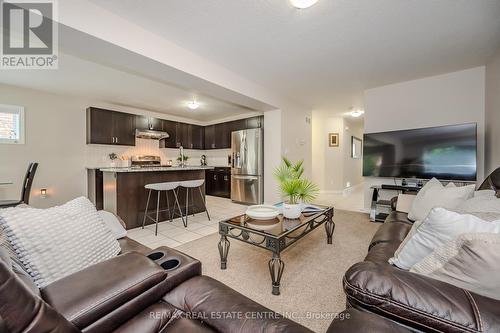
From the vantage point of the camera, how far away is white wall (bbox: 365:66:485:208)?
3.20 metres

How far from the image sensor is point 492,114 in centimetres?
285

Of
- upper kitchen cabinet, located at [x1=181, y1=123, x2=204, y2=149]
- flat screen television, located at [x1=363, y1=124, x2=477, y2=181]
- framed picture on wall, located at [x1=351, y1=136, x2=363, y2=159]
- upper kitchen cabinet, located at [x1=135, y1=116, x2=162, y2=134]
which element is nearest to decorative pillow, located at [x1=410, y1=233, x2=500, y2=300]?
flat screen television, located at [x1=363, y1=124, x2=477, y2=181]

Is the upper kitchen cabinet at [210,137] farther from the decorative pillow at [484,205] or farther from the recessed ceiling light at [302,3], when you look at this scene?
the decorative pillow at [484,205]

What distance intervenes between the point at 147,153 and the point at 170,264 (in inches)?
206

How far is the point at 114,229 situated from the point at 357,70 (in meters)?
3.70

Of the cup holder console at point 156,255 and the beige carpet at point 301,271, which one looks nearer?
the cup holder console at point 156,255

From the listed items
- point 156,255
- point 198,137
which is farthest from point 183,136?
point 156,255

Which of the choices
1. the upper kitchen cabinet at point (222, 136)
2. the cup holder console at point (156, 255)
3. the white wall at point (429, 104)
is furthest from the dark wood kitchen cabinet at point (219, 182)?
the cup holder console at point (156, 255)

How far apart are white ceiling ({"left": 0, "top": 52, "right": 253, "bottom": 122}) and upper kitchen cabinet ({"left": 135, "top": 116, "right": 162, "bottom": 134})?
0.29m

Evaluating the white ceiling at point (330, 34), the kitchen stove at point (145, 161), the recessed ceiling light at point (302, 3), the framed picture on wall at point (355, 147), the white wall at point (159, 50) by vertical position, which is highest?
the white ceiling at point (330, 34)

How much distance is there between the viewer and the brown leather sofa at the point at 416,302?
649 millimetres

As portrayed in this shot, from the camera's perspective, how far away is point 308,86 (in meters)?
3.93

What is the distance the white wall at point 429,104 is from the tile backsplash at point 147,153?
13.6 ft

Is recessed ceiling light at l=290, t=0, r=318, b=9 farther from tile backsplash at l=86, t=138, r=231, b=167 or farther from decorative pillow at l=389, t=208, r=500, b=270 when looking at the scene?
tile backsplash at l=86, t=138, r=231, b=167
